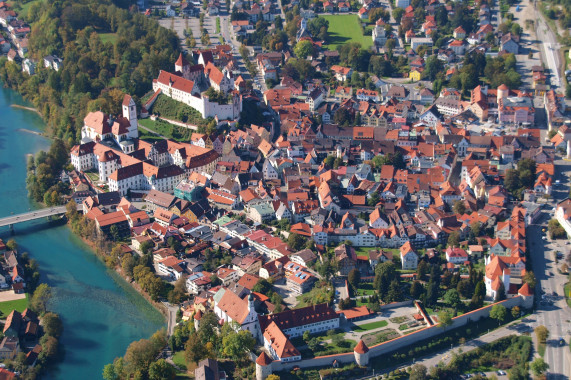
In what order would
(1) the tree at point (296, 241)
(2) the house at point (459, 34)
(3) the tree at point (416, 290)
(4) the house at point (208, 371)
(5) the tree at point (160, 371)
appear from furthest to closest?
1. (2) the house at point (459, 34)
2. (1) the tree at point (296, 241)
3. (3) the tree at point (416, 290)
4. (5) the tree at point (160, 371)
5. (4) the house at point (208, 371)

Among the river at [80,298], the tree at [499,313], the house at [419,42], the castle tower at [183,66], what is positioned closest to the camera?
the river at [80,298]

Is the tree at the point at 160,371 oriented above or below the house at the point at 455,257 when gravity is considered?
below

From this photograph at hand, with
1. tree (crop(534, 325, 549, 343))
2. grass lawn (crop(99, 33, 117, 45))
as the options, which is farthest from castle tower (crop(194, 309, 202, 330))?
grass lawn (crop(99, 33, 117, 45))

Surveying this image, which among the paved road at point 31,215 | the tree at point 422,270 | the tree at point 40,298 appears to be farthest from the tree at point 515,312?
the paved road at point 31,215

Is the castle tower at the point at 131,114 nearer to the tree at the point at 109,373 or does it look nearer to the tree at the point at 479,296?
the tree at the point at 109,373

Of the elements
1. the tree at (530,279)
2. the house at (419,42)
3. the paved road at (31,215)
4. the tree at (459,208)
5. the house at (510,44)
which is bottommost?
the paved road at (31,215)

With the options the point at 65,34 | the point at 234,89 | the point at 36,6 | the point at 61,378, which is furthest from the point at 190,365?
the point at 36,6

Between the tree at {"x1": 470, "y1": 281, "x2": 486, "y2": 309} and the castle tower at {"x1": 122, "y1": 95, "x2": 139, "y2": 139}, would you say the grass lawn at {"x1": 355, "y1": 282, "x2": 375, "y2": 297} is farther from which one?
the castle tower at {"x1": 122, "y1": 95, "x2": 139, "y2": 139}

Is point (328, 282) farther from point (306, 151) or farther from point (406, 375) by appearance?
point (306, 151)
